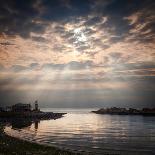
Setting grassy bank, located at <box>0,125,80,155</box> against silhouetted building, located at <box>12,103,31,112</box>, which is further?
silhouetted building, located at <box>12,103,31,112</box>

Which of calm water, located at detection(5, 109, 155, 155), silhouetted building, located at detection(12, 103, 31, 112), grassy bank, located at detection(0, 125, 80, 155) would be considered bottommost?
calm water, located at detection(5, 109, 155, 155)

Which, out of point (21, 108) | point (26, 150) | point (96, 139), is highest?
point (21, 108)

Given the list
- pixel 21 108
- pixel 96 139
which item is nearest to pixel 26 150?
pixel 96 139

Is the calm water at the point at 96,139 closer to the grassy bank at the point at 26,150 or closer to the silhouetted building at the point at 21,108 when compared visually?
the grassy bank at the point at 26,150

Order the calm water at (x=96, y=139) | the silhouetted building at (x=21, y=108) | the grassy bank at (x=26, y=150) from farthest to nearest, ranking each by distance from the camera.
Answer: the silhouetted building at (x=21, y=108), the calm water at (x=96, y=139), the grassy bank at (x=26, y=150)

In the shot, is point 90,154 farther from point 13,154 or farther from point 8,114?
point 8,114

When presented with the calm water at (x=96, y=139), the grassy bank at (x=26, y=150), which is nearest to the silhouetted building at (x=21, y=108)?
the calm water at (x=96, y=139)

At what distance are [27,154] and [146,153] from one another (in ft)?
58.1

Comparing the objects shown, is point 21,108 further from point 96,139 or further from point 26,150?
point 26,150

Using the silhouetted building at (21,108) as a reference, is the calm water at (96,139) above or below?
below

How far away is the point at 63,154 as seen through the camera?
32219 millimetres

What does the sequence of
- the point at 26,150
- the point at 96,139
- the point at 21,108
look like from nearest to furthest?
the point at 26,150 < the point at 96,139 < the point at 21,108

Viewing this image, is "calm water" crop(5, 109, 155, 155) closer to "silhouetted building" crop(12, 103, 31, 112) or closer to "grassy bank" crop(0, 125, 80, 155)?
"grassy bank" crop(0, 125, 80, 155)

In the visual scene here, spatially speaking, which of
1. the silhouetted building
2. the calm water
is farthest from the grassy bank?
the silhouetted building
